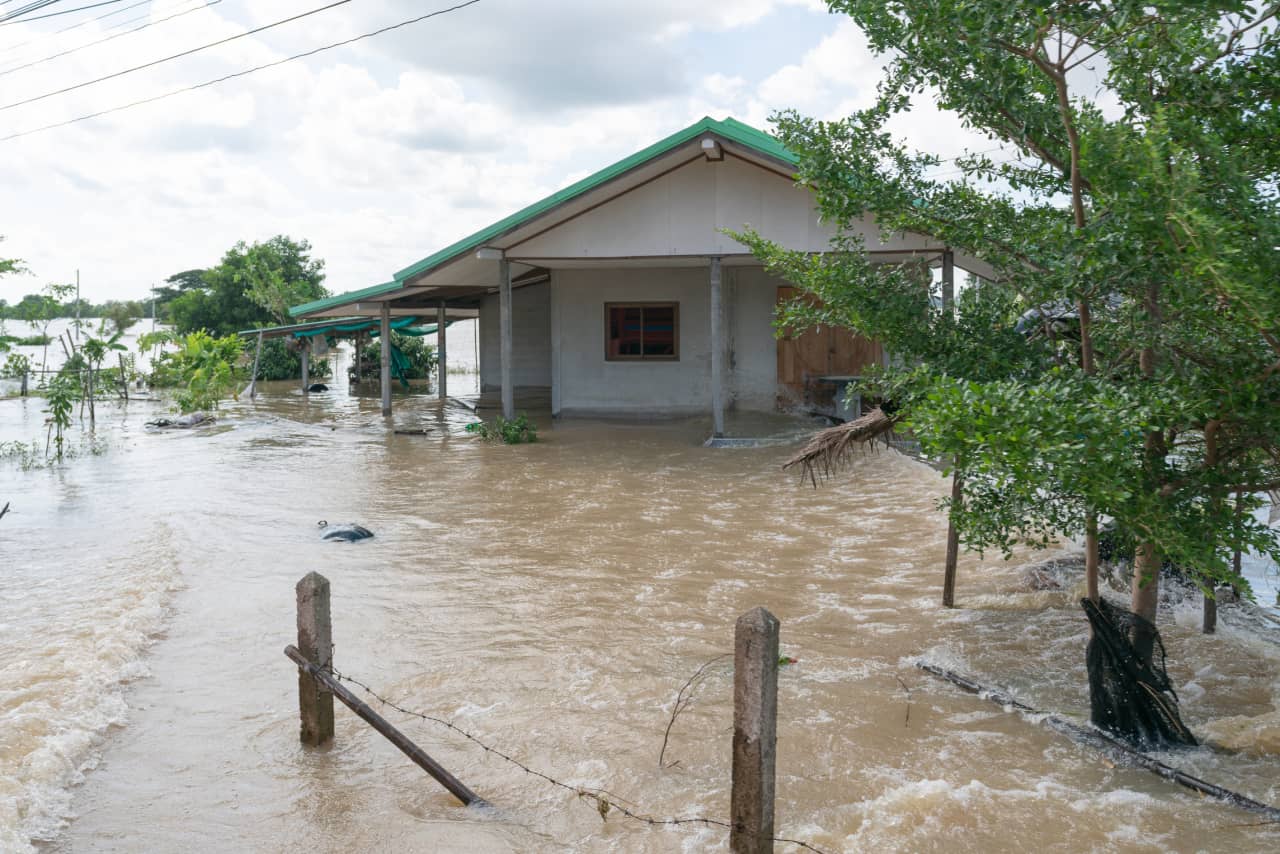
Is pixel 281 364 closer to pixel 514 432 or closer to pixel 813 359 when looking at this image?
pixel 514 432

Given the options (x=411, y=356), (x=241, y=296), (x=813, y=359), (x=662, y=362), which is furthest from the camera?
(x=241, y=296)

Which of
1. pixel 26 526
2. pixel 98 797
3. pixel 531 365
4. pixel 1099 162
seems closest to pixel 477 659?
pixel 98 797

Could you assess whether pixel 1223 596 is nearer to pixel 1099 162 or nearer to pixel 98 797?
pixel 1099 162

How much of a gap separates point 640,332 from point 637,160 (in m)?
4.89

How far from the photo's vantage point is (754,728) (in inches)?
150

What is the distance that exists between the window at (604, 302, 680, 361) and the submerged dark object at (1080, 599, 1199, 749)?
13352 mm

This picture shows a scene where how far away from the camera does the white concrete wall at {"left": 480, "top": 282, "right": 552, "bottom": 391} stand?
22500mm

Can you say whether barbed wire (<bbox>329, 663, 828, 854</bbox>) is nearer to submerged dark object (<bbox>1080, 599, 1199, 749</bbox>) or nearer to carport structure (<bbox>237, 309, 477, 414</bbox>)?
submerged dark object (<bbox>1080, 599, 1199, 749</bbox>)

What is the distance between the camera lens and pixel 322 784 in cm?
505

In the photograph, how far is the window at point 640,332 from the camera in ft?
60.4

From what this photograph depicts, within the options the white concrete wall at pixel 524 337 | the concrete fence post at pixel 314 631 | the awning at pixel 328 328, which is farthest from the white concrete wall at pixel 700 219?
the awning at pixel 328 328

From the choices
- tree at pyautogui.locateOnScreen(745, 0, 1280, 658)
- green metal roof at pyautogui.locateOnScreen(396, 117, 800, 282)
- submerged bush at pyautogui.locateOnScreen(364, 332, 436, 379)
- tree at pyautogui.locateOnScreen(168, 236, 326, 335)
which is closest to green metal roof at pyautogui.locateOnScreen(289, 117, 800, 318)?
green metal roof at pyautogui.locateOnScreen(396, 117, 800, 282)

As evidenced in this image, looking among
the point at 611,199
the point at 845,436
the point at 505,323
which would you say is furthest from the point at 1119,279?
the point at 505,323

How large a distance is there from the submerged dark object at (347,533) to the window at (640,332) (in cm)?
869
